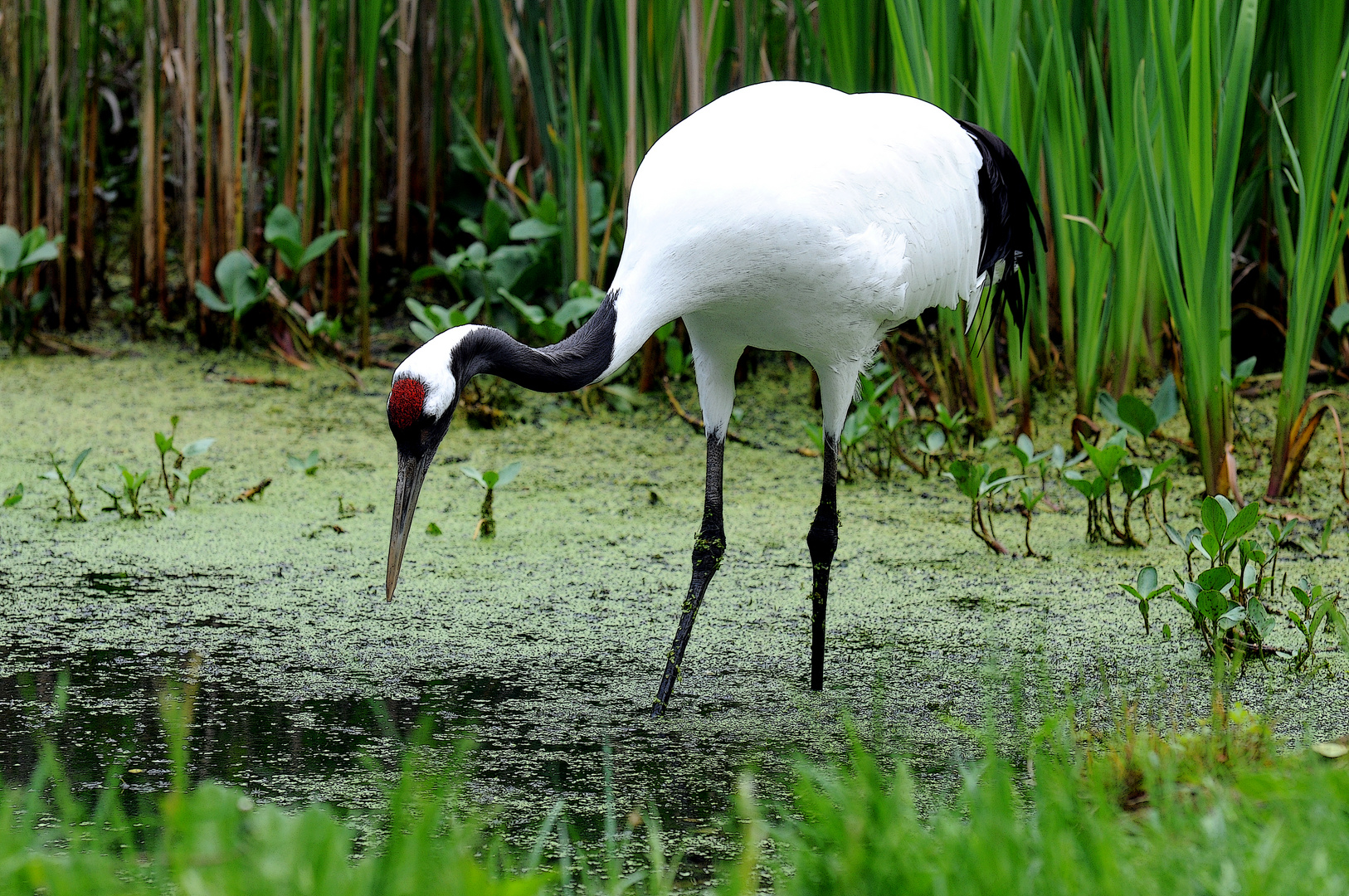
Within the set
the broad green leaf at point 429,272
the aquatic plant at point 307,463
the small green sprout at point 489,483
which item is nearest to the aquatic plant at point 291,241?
the broad green leaf at point 429,272

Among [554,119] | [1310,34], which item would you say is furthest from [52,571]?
[1310,34]

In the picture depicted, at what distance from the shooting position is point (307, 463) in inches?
153

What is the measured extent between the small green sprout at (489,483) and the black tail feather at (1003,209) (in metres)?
1.19

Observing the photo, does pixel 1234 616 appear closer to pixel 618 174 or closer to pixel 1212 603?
pixel 1212 603

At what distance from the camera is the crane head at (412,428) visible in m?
2.39

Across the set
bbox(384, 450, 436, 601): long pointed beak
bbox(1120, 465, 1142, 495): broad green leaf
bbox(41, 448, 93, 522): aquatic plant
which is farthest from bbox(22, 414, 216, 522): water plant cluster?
bbox(1120, 465, 1142, 495): broad green leaf

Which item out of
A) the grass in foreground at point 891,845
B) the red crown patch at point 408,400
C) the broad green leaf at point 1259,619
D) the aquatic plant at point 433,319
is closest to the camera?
the grass in foreground at point 891,845

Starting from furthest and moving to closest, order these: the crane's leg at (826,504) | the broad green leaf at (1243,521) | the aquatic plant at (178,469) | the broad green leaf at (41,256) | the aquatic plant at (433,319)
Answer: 1. the broad green leaf at (41,256)
2. the aquatic plant at (433,319)
3. the aquatic plant at (178,469)
4. the crane's leg at (826,504)
5. the broad green leaf at (1243,521)

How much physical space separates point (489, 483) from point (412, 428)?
102 centimetres

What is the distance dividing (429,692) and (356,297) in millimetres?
2838

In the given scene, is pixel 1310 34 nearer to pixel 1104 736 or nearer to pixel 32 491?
pixel 1104 736

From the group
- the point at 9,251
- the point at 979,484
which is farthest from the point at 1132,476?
the point at 9,251

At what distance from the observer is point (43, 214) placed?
5020 millimetres

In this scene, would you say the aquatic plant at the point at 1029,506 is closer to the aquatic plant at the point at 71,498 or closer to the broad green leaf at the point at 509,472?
the broad green leaf at the point at 509,472
